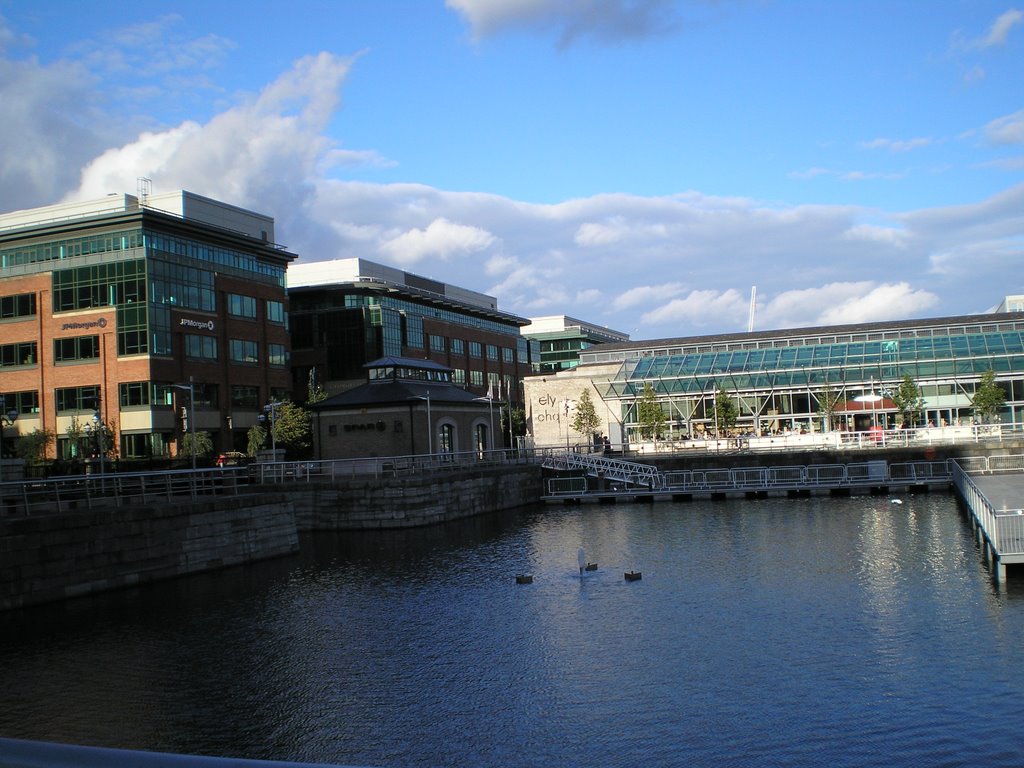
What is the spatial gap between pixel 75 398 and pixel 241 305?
16252 mm

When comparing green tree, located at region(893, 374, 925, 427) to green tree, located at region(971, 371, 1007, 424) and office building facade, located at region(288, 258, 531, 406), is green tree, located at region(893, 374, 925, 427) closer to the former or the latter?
green tree, located at region(971, 371, 1007, 424)

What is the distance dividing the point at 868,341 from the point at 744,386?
38.5 ft

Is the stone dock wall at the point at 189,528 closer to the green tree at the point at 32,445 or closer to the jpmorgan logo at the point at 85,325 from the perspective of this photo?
the green tree at the point at 32,445

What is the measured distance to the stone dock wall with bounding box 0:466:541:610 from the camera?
25.2 m

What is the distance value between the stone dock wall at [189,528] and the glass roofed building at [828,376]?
120 feet

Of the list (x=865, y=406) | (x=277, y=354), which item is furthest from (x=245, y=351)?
(x=865, y=406)

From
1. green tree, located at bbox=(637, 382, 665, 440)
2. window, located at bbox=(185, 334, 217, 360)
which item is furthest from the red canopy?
window, located at bbox=(185, 334, 217, 360)

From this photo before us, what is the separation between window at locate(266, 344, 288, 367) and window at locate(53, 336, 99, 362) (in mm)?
16204

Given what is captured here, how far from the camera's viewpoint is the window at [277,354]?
292ft

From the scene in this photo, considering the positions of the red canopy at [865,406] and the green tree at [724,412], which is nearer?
the red canopy at [865,406]

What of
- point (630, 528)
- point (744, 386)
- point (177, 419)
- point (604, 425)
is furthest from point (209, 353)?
point (630, 528)

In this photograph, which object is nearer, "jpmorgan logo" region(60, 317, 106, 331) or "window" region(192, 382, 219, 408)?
"jpmorgan logo" region(60, 317, 106, 331)

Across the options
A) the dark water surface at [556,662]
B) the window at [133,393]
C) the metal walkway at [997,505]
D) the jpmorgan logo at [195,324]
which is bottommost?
→ the dark water surface at [556,662]

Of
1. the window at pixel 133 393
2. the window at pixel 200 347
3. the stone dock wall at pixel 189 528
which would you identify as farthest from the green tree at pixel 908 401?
the window at pixel 133 393
